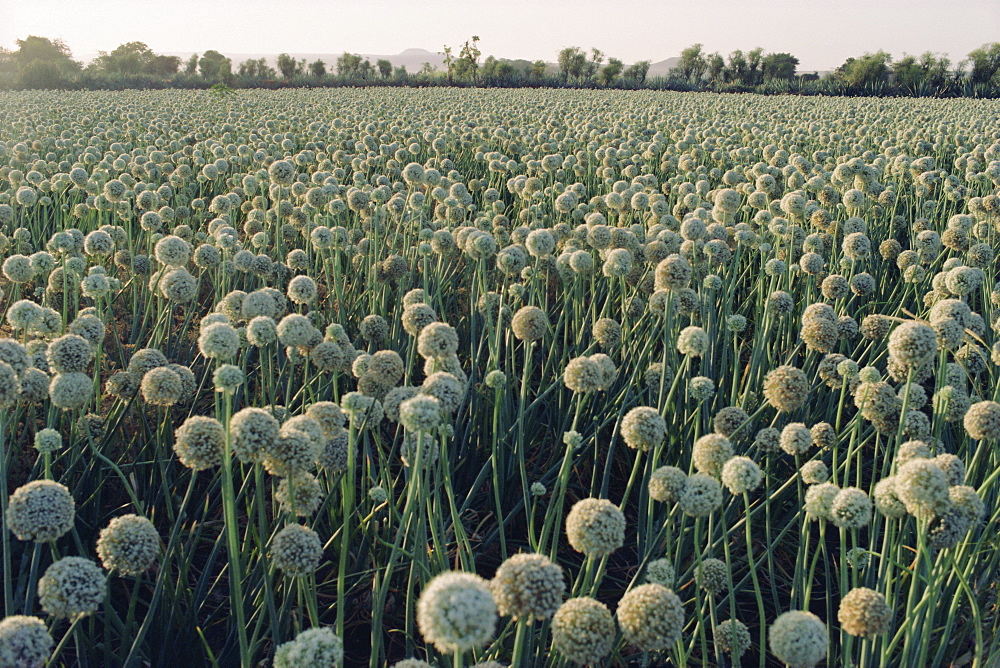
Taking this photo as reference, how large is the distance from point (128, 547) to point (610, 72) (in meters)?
48.4

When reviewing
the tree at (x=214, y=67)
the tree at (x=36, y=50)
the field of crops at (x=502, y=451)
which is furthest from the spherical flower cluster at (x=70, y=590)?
the tree at (x=36, y=50)

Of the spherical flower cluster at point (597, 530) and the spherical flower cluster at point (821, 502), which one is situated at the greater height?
the spherical flower cluster at point (597, 530)

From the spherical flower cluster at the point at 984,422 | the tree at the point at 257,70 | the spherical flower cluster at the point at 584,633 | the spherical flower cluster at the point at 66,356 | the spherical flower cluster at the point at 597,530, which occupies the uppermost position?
the tree at the point at 257,70

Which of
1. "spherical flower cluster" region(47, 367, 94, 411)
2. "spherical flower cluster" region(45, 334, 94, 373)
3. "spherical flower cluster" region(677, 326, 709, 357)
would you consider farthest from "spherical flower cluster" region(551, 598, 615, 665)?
"spherical flower cluster" region(45, 334, 94, 373)

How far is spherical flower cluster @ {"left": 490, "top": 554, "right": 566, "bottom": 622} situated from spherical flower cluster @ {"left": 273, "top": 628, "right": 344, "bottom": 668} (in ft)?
1.09

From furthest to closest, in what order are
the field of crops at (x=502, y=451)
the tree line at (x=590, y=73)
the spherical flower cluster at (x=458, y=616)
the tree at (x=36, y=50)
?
the tree at (x=36, y=50) → the tree line at (x=590, y=73) → the field of crops at (x=502, y=451) → the spherical flower cluster at (x=458, y=616)

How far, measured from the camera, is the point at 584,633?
51.0 inches

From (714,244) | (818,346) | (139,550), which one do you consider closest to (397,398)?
(139,550)

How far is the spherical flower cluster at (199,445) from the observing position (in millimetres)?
1711

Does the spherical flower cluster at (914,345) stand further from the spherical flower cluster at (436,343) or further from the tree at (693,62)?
the tree at (693,62)

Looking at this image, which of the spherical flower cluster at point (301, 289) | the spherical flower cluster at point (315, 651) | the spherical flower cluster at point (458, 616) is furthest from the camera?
the spherical flower cluster at point (301, 289)

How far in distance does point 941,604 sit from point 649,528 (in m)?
0.88

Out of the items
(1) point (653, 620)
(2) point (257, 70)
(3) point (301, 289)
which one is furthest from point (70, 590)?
(2) point (257, 70)

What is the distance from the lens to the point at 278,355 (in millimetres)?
3088
